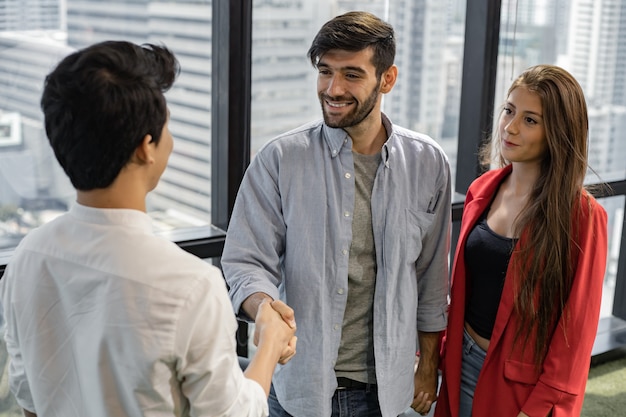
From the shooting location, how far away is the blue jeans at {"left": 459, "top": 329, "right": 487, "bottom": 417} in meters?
2.27

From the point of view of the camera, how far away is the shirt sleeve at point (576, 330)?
2.10 metres

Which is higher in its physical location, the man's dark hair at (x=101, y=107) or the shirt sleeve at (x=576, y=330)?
the man's dark hair at (x=101, y=107)

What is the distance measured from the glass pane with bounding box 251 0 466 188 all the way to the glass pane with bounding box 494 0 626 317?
0.75ft

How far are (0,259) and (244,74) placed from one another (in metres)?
0.96

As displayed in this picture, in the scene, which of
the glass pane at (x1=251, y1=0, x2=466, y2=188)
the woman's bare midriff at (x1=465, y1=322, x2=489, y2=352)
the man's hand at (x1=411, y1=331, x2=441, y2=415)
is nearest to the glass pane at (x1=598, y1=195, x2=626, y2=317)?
the glass pane at (x1=251, y1=0, x2=466, y2=188)

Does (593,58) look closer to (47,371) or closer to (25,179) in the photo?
(25,179)

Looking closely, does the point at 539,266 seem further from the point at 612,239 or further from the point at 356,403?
the point at 612,239

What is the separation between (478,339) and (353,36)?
912 mm

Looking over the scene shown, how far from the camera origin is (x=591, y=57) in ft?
12.3

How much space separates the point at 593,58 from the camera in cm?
375

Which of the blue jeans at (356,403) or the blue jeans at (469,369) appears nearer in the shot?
the blue jeans at (356,403)

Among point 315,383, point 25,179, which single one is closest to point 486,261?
point 315,383

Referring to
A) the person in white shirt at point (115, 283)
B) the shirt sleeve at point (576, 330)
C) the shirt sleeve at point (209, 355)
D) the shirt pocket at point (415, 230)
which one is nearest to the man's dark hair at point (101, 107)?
the person in white shirt at point (115, 283)

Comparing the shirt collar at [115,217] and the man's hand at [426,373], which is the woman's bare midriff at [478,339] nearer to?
the man's hand at [426,373]
